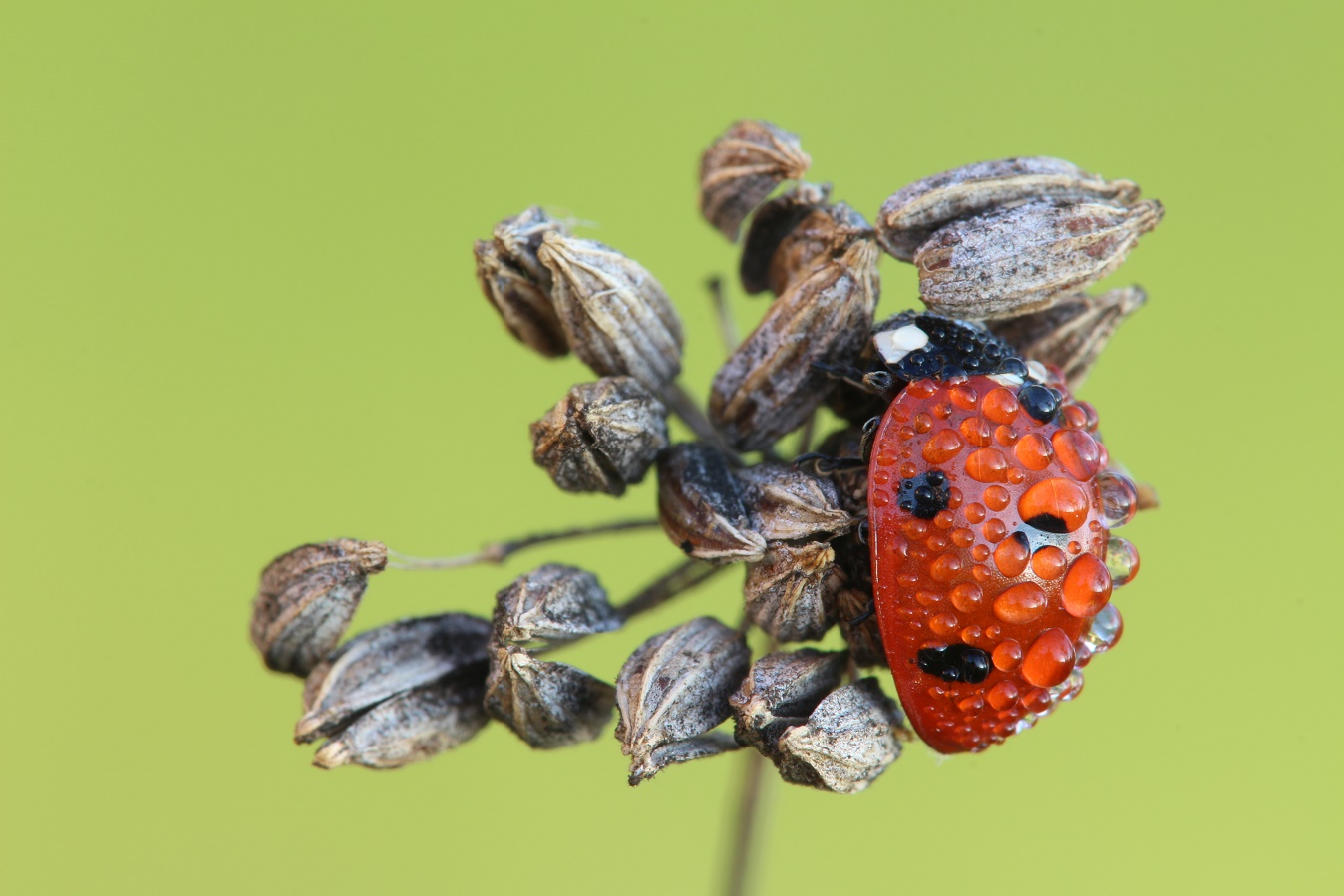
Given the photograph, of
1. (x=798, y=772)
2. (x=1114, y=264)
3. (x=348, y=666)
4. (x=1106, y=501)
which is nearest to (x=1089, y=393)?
(x=1114, y=264)

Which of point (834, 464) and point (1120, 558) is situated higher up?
point (834, 464)

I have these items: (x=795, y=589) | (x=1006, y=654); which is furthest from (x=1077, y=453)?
(x=795, y=589)

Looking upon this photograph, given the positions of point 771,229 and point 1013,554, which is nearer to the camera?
point 1013,554

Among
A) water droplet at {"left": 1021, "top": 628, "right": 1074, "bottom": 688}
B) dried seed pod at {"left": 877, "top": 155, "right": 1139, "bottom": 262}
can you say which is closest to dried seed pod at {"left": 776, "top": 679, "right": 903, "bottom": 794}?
water droplet at {"left": 1021, "top": 628, "right": 1074, "bottom": 688}

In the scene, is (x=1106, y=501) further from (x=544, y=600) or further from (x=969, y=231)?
(x=544, y=600)

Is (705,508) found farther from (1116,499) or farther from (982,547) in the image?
(1116,499)

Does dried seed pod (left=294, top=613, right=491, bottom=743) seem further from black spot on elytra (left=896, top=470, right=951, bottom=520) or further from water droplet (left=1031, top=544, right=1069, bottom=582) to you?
water droplet (left=1031, top=544, right=1069, bottom=582)
